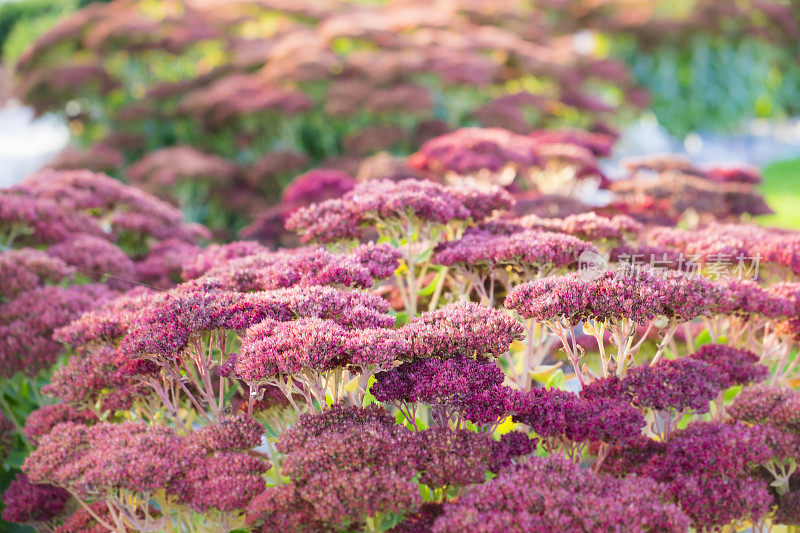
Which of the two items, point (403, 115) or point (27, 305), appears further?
point (403, 115)

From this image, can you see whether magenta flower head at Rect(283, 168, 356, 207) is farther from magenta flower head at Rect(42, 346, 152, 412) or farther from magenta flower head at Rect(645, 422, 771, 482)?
magenta flower head at Rect(645, 422, 771, 482)

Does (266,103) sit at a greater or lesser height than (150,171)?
greater

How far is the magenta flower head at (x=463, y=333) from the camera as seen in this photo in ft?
7.64

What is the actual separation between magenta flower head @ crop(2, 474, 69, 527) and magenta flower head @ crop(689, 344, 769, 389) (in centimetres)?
314

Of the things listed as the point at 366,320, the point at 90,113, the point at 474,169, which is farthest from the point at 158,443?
the point at 90,113

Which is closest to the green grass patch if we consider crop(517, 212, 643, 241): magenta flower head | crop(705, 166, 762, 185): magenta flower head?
crop(705, 166, 762, 185): magenta flower head

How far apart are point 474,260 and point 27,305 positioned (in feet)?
8.99

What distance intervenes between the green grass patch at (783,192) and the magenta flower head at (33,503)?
359 inches

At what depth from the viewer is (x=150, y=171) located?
928 centimetres

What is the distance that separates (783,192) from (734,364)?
1371 cm

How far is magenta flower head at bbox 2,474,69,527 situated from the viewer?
316cm

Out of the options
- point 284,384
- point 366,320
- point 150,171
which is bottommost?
point 150,171

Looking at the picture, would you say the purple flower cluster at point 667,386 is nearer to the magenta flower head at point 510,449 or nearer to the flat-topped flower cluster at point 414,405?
the flat-topped flower cluster at point 414,405

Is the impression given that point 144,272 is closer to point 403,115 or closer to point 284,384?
point 284,384
